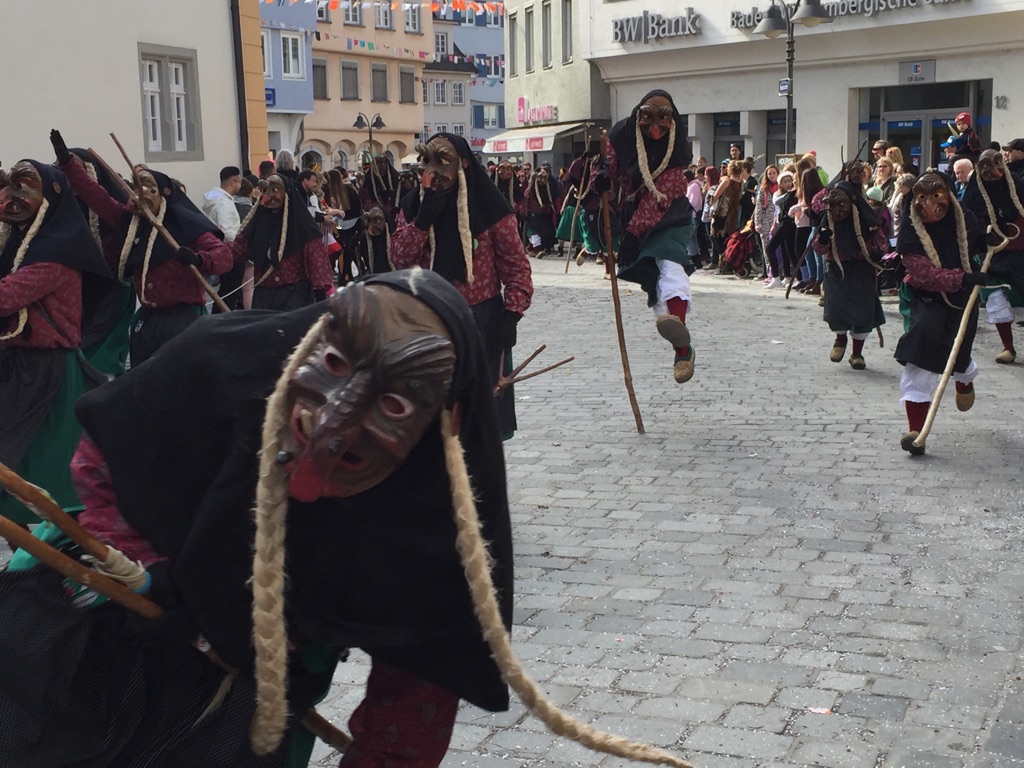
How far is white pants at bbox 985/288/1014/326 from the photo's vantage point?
12.5 m

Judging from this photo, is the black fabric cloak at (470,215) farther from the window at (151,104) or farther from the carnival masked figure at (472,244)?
the window at (151,104)

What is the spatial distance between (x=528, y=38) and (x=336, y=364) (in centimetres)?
4353

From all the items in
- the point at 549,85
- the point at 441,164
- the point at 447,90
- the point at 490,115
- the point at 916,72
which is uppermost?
the point at 447,90

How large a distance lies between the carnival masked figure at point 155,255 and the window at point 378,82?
5509 cm

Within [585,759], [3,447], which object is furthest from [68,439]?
[585,759]

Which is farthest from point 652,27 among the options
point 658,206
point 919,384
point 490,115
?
point 490,115

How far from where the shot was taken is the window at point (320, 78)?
59094mm

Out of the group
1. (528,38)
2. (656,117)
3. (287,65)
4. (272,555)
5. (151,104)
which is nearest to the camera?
(272,555)

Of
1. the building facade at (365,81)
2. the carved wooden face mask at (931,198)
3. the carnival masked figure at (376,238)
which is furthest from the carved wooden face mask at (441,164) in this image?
the building facade at (365,81)

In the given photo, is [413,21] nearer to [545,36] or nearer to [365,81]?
[365,81]

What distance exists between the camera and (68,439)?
7133 millimetres

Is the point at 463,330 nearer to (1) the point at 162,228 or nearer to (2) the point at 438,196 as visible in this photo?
(2) the point at 438,196

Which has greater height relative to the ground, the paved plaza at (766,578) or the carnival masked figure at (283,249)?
the carnival masked figure at (283,249)

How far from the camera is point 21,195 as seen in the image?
22.0 ft
